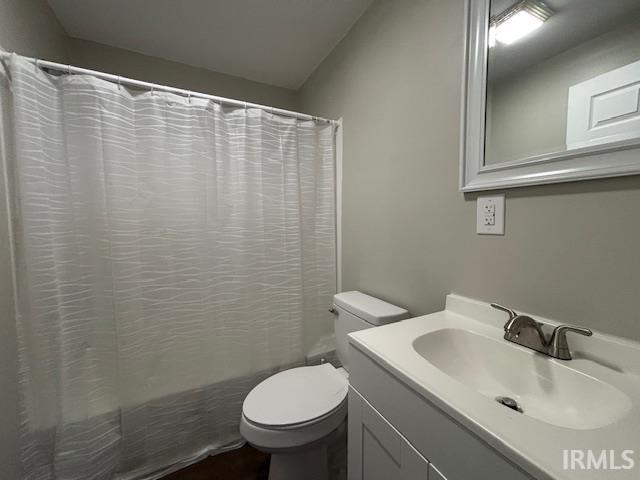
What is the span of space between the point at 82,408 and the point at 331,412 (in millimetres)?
1081

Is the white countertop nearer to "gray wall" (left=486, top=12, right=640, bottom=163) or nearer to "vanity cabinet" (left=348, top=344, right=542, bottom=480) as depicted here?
"vanity cabinet" (left=348, top=344, right=542, bottom=480)

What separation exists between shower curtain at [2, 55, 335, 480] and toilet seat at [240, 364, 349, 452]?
36cm

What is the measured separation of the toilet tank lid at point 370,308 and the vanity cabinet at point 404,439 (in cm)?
32

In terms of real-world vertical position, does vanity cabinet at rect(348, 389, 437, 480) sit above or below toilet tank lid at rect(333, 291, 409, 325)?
below


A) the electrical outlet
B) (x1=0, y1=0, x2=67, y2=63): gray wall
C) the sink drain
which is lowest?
the sink drain

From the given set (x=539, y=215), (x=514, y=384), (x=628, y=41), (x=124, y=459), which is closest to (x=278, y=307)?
(x=124, y=459)

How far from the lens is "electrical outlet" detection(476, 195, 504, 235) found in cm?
79

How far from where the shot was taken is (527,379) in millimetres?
670

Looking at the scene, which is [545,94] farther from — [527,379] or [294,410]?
[294,410]

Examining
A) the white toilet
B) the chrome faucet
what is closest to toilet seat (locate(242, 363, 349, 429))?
the white toilet

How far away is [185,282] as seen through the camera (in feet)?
4.18

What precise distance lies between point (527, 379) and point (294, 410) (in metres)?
0.81

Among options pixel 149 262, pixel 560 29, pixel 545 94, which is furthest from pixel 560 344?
pixel 149 262

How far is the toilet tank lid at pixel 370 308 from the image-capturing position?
1067 millimetres
